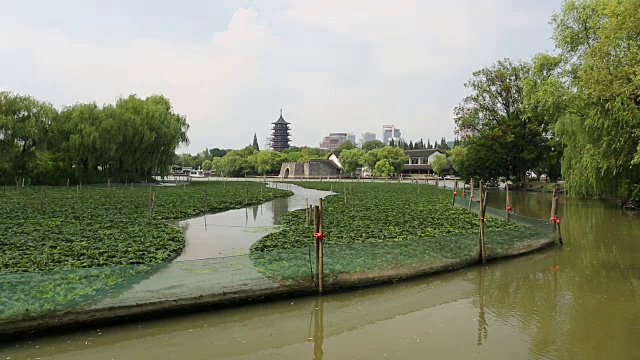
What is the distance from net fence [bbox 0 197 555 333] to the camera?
226 inches

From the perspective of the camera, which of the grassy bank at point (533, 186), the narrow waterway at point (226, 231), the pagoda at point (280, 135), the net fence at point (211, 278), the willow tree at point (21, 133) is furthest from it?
the pagoda at point (280, 135)

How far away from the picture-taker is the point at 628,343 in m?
5.64

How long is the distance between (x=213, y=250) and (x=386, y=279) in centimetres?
540

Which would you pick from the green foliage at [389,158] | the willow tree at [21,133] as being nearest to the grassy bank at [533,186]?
the green foliage at [389,158]

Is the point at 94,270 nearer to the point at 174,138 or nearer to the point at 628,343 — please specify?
the point at 628,343

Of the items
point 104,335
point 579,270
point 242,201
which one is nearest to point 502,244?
point 579,270

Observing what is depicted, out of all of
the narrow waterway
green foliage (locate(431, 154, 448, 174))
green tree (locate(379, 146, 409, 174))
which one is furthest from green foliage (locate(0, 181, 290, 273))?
green foliage (locate(431, 154, 448, 174))

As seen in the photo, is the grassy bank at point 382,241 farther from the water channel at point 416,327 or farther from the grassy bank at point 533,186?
the grassy bank at point 533,186

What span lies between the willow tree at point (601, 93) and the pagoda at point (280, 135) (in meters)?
107

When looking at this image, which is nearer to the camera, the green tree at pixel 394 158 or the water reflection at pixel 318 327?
the water reflection at pixel 318 327

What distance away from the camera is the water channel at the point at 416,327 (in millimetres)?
5430

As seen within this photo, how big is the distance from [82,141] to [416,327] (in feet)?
125

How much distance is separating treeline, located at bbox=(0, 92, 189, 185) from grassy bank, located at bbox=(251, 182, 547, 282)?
86.5ft

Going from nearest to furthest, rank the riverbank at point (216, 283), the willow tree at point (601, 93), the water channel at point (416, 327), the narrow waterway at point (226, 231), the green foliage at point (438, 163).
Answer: the water channel at point (416, 327)
the riverbank at point (216, 283)
the narrow waterway at point (226, 231)
the willow tree at point (601, 93)
the green foliage at point (438, 163)
